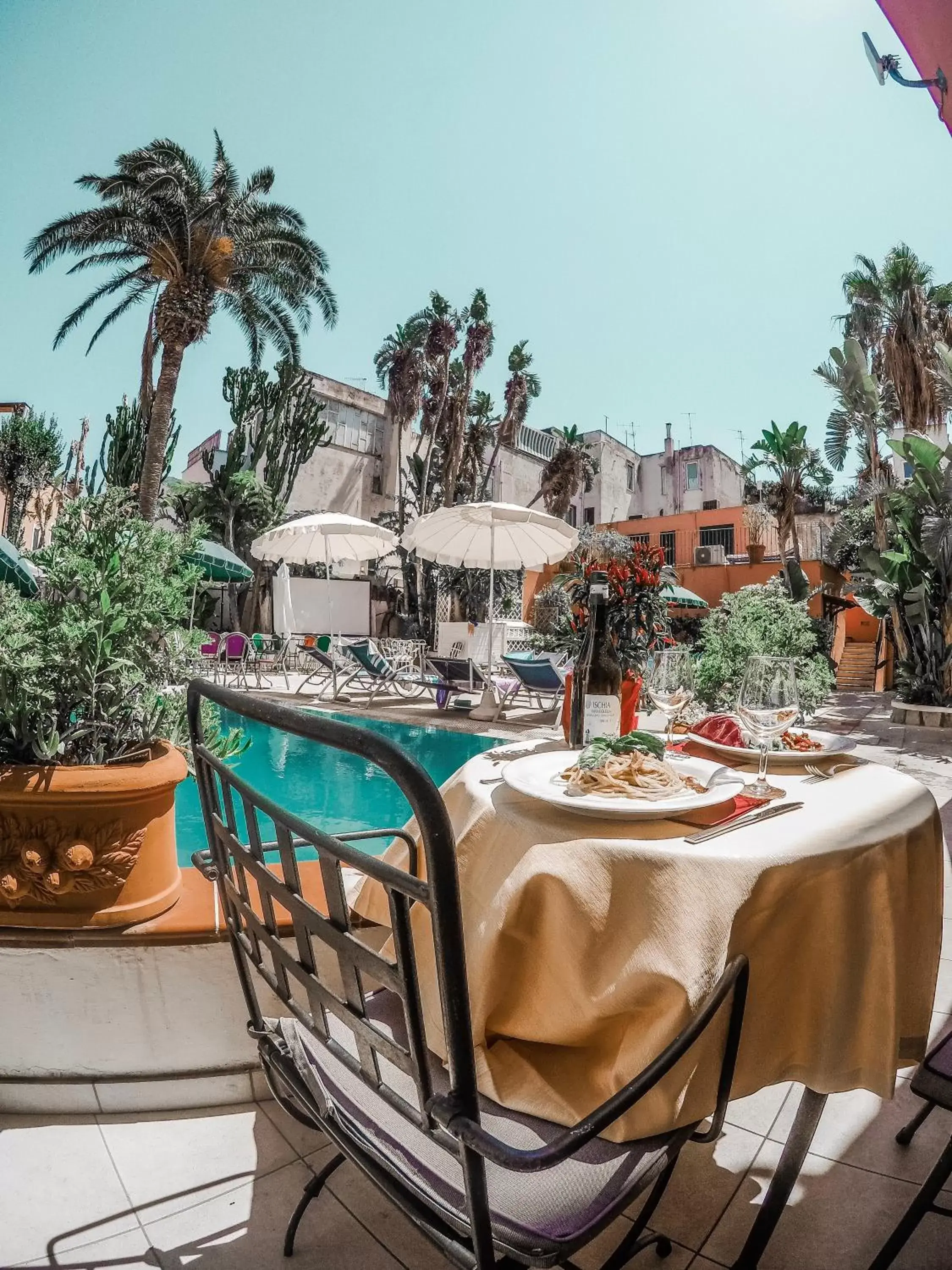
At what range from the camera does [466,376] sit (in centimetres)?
2192

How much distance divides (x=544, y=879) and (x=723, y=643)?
4338 millimetres

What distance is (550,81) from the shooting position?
529 cm

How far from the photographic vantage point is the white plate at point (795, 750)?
1.49m

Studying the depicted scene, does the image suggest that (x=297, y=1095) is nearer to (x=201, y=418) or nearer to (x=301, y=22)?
(x=301, y=22)

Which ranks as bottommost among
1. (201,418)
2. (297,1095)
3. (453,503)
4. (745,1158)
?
(745,1158)

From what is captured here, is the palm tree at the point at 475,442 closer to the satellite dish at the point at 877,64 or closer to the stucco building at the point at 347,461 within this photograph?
the stucco building at the point at 347,461

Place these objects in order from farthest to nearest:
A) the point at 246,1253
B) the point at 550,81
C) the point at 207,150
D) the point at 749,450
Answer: the point at 749,450 → the point at 207,150 → the point at 550,81 → the point at 246,1253

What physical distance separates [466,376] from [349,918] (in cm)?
2278

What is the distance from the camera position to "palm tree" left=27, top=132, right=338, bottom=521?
11477mm

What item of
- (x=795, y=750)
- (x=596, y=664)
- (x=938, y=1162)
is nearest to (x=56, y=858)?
(x=596, y=664)

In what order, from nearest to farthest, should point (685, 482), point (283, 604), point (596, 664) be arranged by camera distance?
point (596, 664)
point (283, 604)
point (685, 482)

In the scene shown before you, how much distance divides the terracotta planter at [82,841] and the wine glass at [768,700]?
124cm

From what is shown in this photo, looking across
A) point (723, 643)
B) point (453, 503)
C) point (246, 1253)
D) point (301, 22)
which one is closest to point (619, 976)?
point (246, 1253)

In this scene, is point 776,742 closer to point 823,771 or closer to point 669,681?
point 823,771
